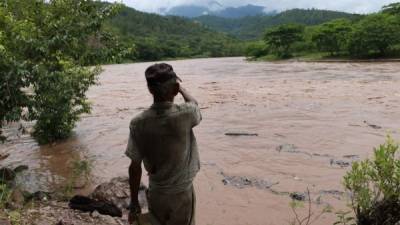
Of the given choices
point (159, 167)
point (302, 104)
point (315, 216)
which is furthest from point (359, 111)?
point (159, 167)

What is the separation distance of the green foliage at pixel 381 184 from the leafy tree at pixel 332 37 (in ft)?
182

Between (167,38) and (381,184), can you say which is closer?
(381,184)

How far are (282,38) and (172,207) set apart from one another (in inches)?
2857

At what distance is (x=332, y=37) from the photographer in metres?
61.3

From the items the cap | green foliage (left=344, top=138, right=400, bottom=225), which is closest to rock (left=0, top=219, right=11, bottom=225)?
the cap

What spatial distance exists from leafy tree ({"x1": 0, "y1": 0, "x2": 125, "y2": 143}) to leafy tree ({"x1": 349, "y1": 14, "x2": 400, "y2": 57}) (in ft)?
151

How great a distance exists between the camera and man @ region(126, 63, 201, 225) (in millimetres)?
3363

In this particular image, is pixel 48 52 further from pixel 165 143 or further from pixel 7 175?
pixel 165 143

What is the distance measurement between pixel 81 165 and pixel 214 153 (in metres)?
3.47

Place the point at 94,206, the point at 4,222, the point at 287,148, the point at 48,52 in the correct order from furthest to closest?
1. the point at 287,148
2. the point at 48,52
3. the point at 94,206
4. the point at 4,222

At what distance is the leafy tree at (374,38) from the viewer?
51969 millimetres

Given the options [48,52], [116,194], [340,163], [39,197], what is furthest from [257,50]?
[39,197]

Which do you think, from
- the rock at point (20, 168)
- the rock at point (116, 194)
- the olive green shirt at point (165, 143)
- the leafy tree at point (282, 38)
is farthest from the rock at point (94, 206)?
Answer: the leafy tree at point (282, 38)

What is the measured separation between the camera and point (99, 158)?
11.9 meters
